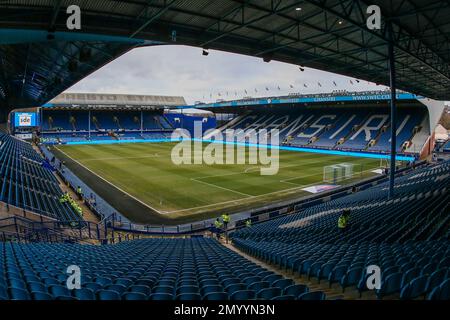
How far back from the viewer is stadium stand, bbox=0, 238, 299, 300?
14.6 feet

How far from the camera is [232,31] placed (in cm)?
1238

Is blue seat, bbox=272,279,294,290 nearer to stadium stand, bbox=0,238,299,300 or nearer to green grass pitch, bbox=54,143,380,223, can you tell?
stadium stand, bbox=0,238,299,300

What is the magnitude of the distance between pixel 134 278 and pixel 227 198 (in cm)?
1937

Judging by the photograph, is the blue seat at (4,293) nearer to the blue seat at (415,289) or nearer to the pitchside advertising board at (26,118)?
the blue seat at (415,289)

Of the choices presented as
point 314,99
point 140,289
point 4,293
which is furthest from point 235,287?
point 314,99

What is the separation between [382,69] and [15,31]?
2193 cm

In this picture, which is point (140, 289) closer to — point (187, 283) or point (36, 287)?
point (187, 283)

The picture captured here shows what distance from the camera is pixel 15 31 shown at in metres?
9.44

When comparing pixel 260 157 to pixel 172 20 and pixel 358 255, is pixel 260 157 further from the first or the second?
pixel 358 255

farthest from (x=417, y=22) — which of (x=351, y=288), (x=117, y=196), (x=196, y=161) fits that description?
(x=196, y=161)

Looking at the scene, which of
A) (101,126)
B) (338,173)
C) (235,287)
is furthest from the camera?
(101,126)

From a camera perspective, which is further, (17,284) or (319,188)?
(319,188)

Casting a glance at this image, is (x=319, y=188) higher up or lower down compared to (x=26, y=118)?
lower down

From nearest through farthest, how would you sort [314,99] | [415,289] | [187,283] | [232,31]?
[415,289]
[187,283]
[232,31]
[314,99]
